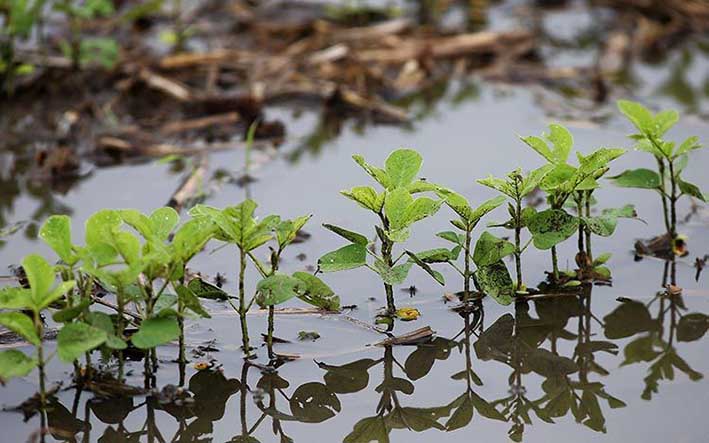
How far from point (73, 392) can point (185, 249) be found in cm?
39

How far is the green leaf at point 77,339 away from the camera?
6.20 ft

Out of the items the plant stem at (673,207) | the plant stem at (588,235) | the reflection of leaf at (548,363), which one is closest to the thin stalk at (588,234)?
the plant stem at (588,235)

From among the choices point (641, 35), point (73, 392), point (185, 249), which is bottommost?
point (73, 392)

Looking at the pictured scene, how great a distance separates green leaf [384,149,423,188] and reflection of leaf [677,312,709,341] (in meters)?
0.71

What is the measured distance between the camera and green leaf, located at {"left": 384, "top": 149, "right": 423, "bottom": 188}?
228 cm

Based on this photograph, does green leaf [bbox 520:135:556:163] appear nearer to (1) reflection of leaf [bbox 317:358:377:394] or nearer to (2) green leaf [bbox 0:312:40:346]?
(1) reflection of leaf [bbox 317:358:377:394]

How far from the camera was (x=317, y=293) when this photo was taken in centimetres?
225

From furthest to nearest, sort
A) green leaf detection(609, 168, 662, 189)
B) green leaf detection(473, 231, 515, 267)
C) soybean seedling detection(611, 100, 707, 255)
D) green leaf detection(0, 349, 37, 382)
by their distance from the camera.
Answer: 1. green leaf detection(609, 168, 662, 189)
2. soybean seedling detection(611, 100, 707, 255)
3. green leaf detection(473, 231, 515, 267)
4. green leaf detection(0, 349, 37, 382)

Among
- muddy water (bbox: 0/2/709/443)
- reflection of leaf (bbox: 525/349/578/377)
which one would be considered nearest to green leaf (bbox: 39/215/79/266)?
muddy water (bbox: 0/2/709/443)

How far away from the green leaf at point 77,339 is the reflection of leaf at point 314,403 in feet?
1.36

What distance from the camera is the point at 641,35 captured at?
4.62m

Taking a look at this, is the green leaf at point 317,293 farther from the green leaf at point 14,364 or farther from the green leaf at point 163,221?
the green leaf at point 14,364

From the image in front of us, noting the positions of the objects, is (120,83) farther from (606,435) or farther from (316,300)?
(606,435)

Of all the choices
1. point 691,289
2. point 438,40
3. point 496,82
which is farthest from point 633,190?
point 438,40
